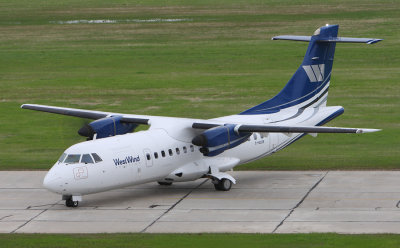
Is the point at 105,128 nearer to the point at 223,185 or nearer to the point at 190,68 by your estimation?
the point at 223,185

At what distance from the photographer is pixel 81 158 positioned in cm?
3120

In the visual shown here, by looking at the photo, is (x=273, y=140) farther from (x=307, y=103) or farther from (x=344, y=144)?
(x=344, y=144)

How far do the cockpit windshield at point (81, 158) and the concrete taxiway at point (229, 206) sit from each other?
1.83m

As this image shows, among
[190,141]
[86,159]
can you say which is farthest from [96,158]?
[190,141]

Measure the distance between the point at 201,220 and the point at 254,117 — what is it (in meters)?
7.67

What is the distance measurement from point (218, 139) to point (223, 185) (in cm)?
214

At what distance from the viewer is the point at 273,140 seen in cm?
3650

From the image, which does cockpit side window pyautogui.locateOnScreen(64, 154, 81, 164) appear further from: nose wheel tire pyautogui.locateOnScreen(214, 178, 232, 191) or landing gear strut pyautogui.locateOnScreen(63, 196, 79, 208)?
nose wheel tire pyautogui.locateOnScreen(214, 178, 232, 191)

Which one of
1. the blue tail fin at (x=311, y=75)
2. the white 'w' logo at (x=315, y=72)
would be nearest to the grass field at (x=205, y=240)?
the blue tail fin at (x=311, y=75)

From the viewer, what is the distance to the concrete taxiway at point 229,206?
1140 inches

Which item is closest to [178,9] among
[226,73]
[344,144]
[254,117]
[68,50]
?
[68,50]

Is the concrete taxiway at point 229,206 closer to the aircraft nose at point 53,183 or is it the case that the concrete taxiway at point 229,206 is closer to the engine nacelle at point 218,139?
the aircraft nose at point 53,183

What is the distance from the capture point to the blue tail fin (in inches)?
1475

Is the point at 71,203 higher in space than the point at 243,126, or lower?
lower
